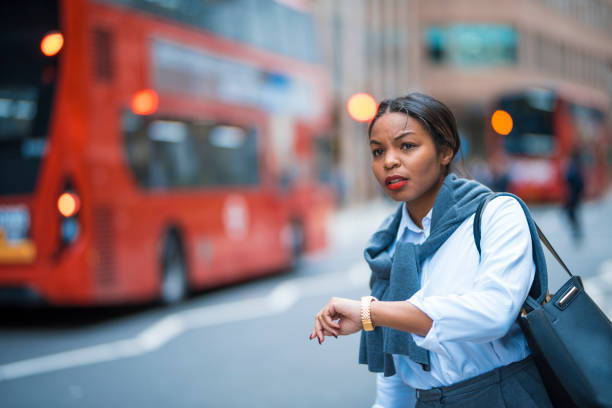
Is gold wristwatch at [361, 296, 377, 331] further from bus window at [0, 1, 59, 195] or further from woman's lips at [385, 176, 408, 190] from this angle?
bus window at [0, 1, 59, 195]

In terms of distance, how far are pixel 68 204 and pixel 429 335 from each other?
6.55 metres

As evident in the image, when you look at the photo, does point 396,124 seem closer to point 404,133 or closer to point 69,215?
point 404,133

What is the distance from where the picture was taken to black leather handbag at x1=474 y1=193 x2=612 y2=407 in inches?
67.9

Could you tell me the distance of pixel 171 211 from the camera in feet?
30.5

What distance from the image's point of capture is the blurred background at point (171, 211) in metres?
6.28

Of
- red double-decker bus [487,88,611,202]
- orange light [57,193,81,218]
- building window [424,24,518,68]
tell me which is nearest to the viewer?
orange light [57,193,81,218]

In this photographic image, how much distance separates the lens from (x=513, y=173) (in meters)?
26.4

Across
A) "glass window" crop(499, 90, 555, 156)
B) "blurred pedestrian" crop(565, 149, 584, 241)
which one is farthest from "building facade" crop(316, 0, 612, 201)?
"blurred pedestrian" crop(565, 149, 584, 241)

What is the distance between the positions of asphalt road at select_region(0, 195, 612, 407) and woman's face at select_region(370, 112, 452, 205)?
4.05 feet

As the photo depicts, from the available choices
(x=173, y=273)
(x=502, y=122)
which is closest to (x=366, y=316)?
(x=173, y=273)

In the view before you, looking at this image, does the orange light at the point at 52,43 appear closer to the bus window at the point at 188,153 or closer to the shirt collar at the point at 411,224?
the bus window at the point at 188,153

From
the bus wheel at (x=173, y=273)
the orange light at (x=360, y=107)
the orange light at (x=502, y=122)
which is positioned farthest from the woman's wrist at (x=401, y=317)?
the orange light at (x=360, y=107)

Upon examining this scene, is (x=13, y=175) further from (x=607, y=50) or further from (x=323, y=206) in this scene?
(x=607, y=50)

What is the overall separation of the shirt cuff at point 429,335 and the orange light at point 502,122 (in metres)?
25.8
